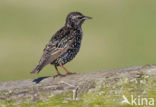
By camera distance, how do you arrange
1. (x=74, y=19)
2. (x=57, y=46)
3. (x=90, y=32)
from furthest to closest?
(x=90, y=32) → (x=74, y=19) → (x=57, y=46)

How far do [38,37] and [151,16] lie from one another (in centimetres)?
714

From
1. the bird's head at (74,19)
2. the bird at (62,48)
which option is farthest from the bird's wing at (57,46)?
the bird's head at (74,19)

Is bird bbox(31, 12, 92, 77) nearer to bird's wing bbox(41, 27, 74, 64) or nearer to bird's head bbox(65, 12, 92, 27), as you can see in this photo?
bird's wing bbox(41, 27, 74, 64)

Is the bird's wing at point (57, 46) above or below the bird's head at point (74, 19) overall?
below

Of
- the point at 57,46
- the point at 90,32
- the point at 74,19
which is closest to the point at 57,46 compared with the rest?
the point at 57,46

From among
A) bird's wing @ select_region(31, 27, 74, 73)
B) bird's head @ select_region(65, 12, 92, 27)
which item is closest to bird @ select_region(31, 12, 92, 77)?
bird's wing @ select_region(31, 27, 74, 73)

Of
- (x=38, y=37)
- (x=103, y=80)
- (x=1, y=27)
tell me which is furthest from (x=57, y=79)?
(x=1, y=27)

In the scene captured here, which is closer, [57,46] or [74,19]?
[57,46]

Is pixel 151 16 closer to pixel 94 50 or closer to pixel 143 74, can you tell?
pixel 94 50

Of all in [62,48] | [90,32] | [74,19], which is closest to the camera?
[62,48]

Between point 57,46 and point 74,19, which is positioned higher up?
point 74,19

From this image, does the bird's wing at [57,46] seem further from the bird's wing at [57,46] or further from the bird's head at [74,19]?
the bird's head at [74,19]

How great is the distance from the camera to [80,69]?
20.5 m

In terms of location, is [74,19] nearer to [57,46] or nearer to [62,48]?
[62,48]
